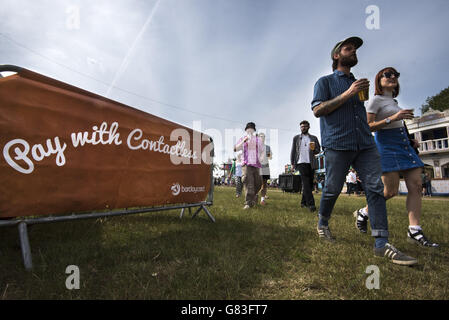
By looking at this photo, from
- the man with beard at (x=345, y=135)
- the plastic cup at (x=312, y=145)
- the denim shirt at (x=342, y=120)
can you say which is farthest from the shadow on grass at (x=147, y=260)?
the plastic cup at (x=312, y=145)

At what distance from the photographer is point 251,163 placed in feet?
19.8

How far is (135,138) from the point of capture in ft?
9.68

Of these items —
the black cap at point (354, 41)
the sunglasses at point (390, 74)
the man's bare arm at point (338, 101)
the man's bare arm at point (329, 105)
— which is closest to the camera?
the man's bare arm at point (338, 101)

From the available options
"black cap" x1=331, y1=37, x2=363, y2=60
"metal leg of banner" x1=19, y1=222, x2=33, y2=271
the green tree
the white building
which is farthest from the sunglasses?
the green tree

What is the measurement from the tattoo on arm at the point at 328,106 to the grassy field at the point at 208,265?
1.54 meters

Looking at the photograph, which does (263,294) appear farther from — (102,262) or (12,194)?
(12,194)

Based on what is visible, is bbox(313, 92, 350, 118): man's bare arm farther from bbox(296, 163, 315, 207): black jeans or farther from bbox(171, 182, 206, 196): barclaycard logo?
bbox(296, 163, 315, 207): black jeans

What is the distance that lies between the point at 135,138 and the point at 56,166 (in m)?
0.93

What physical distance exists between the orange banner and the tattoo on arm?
2.02m

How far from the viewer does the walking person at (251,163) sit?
594 cm

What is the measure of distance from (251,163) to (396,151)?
3.32 meters

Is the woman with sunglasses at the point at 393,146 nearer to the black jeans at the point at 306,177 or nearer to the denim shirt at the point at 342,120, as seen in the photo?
the denim shirt at the point at 342,120

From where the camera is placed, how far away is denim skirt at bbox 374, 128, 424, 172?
3043 millimetres
